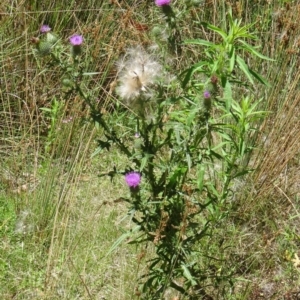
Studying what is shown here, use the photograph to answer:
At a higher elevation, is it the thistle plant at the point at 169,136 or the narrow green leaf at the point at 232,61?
the narrow green leaf at the point at 232,61

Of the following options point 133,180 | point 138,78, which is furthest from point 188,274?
point 138,78

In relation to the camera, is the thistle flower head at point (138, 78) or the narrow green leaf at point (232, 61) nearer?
the narrow green leaf at point (232, 61)

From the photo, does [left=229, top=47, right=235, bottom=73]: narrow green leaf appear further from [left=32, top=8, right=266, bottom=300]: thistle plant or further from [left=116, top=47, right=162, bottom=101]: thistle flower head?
[left=116, top=47, right=162, bottom=101]: thistle flower head

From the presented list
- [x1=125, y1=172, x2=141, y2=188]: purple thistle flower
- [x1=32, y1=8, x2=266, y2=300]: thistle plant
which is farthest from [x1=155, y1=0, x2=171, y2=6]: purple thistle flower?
[x1=125, y1=172, x2=141, y2=188]: purple thistle flower

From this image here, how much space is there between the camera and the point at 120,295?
2.55 m

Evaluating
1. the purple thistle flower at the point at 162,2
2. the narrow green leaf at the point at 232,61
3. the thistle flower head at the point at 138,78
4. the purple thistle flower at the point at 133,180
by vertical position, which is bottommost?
the purple thistle flower at the point at 133,180

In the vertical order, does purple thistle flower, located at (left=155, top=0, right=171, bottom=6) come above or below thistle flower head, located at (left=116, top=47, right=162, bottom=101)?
above

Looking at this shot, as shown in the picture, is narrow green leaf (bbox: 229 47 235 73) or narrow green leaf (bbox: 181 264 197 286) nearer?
narrow green leaf (bbox: 229 47 235 73)

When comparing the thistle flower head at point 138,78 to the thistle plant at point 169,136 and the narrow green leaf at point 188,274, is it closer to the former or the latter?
the thistle plant at point 169,136

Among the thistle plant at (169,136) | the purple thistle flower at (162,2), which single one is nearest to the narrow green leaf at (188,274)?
the thistle plant at (169,136)

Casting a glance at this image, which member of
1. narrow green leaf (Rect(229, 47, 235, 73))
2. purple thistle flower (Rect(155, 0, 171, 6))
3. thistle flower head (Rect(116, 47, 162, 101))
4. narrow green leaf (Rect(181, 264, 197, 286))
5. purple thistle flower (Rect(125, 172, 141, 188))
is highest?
purple thistle flower (Rect(155, 0, 171, 6))

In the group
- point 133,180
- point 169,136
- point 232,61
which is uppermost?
point 232,61

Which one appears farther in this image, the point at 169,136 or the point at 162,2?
the point at 169,136

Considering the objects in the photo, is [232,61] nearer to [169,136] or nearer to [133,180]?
[169,136]
